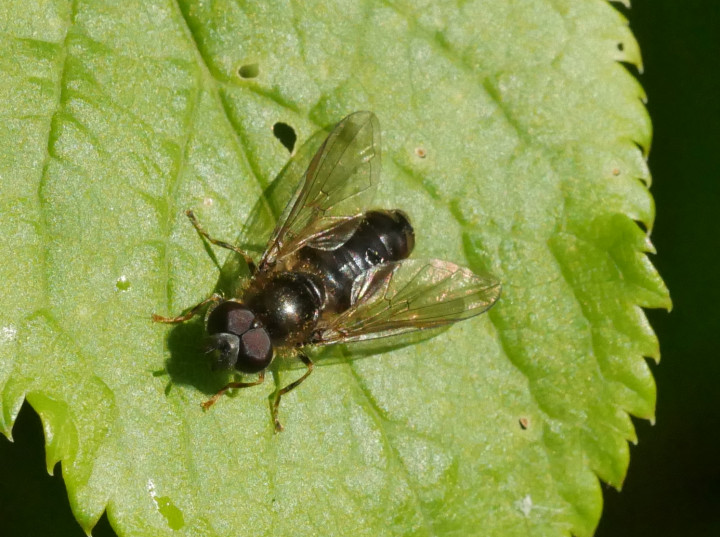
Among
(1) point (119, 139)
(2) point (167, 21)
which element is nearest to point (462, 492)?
(1) point (119, 139)

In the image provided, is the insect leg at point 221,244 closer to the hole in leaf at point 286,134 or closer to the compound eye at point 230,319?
the compound eye at point 230,319

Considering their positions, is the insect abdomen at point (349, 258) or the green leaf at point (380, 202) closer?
the green leaf at point (380, 202)

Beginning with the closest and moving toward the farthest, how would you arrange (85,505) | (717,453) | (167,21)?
(85,505) < (167,21) < (717,453)

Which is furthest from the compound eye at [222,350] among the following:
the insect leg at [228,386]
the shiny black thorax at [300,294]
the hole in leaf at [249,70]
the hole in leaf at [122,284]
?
the hole in leaf at [249,70]

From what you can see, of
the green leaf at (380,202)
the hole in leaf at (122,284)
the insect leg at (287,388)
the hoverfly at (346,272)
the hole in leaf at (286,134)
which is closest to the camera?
the green leaf at (380,202)

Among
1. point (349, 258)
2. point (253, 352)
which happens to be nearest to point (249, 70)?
point (349, 258)

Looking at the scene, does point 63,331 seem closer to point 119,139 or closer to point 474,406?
point 119,139

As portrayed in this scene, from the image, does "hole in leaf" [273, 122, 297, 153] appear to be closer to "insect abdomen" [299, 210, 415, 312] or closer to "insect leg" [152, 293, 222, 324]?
"insect abdomen" [299, 210, 415, 312]
